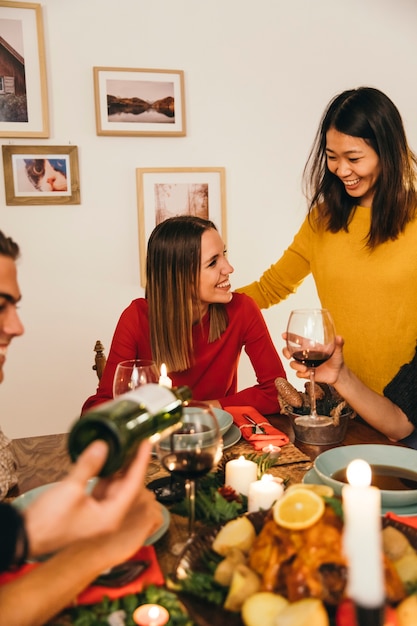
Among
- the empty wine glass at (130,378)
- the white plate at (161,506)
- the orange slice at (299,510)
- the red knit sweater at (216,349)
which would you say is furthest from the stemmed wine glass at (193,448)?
the red knit sweater at (216,349)

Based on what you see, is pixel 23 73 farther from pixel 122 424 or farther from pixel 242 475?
pixel 122 424

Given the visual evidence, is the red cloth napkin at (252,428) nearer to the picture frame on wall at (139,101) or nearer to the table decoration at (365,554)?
the table decoration at (365,554)

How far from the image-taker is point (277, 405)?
5.78 ft

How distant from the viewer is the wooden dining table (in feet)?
3.96

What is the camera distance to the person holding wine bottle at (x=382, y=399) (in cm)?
150

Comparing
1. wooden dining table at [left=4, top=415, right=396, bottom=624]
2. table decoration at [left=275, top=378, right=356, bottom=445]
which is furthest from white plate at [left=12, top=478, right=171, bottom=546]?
table decoration at [left=275, top=378, right=356, bottom=445]

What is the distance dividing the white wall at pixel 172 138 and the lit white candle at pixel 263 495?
82.5 inches

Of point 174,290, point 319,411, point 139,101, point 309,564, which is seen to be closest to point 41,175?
point 139,101

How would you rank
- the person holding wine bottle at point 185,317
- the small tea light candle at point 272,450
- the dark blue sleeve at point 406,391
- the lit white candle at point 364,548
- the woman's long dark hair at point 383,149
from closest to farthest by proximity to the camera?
the lit white candle at point 364,548, the small tea light candle at point 272,450, the dark blue sleeve at point 406,391, the woman's long dark hair at point 383,149, the person holding wine bottle at point 185,317

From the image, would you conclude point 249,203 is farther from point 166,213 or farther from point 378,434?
point 378,434

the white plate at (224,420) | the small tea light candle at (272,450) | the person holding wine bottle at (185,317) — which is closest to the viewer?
the small tea light candle at (272,450)

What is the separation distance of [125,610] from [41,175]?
2.45 m

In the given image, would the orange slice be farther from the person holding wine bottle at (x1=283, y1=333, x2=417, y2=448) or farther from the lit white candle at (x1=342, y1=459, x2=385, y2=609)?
the person holding wine bottle at (x1=283, y1=333, x2=417, y2=448)

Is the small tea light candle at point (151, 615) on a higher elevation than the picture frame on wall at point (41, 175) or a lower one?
lower
